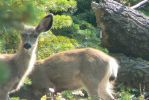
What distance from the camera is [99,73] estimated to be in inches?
288

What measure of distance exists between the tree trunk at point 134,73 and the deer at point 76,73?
1.22 meters

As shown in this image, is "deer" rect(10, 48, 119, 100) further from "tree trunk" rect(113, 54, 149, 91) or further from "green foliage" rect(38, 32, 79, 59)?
"tree trunk" rect(113, 54, 149, 91)

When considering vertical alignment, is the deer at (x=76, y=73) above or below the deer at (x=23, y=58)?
below

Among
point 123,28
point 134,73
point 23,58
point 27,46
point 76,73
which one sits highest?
point 27,46

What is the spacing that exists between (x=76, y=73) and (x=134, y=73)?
1.67 m

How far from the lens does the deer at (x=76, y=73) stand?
24.0ft

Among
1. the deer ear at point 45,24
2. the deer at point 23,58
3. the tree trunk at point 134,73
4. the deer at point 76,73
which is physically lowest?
the tree trunk at point 134,73

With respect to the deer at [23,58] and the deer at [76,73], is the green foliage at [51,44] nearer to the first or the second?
the deer at [76,73]

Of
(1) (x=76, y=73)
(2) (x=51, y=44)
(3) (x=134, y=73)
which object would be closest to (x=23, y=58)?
(1) (x=76, y=73)

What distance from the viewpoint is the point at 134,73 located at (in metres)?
8.89

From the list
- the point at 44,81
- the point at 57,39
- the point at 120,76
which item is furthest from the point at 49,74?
the point at 120,76

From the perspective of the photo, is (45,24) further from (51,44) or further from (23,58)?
(51,44)

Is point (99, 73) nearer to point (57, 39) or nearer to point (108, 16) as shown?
point (57, 39)

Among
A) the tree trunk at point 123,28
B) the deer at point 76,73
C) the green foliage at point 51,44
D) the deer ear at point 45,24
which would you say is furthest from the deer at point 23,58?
the tree trunk at point 123,28
